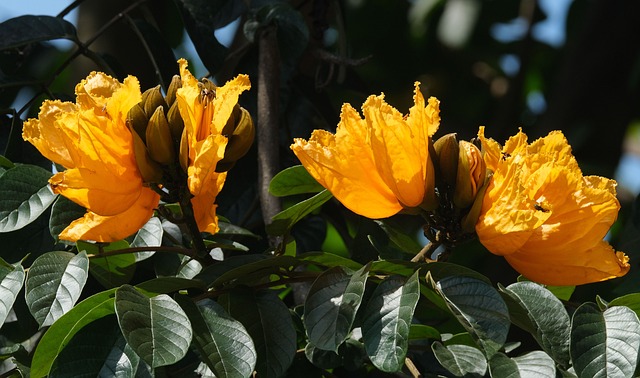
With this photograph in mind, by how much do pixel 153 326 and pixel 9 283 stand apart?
0.75ft

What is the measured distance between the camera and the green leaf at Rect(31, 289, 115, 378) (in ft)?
3.26

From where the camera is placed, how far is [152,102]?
43.3 inches

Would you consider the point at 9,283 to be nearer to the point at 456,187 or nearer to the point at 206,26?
the point at 456,187

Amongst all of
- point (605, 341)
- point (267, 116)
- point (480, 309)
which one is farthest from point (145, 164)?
point (267, 116)

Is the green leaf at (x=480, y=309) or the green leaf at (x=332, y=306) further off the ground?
the green leaf at (x=332, y=306)

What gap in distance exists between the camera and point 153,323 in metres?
0.95

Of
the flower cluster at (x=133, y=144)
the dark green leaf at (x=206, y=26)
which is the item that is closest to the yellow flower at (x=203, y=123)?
the flower cluster at (x=133, y=144)

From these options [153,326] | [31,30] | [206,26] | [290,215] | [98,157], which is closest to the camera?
[153,326]

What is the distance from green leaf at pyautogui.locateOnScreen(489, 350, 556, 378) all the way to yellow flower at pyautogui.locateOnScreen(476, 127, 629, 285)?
0.34 ft

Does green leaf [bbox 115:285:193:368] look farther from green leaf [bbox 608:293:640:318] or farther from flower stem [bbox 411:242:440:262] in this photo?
green leaf [bbox 608:293:640:318]

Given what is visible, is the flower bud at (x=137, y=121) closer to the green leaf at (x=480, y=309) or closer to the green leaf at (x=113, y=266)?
the green leaf at (x=113, y=266)

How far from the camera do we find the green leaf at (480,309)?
956mm

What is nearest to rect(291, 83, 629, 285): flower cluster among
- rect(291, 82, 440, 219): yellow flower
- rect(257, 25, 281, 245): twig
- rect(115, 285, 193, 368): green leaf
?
rect(291, 82, 440, 219): yellow flower

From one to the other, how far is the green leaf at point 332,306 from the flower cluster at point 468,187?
4.1 inches
